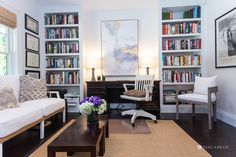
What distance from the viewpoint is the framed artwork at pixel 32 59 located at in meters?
3.49

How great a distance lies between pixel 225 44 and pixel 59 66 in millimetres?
3521

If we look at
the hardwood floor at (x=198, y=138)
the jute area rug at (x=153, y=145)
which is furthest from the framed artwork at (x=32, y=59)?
the jute area rug at (x=153, y=145)

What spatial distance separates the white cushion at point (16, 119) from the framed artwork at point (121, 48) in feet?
7.38

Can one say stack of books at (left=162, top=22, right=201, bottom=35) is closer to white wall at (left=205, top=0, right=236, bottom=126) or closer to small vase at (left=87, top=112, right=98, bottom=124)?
white wall at (left=205, top=0, right=236, bottom=126)

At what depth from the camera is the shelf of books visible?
3.78m

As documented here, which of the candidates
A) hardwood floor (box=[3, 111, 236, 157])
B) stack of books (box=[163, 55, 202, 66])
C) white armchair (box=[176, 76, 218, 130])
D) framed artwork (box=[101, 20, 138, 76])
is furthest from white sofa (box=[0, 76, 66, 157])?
stack of books (box=[163, 55, 202, 66])

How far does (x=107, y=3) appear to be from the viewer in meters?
3.86

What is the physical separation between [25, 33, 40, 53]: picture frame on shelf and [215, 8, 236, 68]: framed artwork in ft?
12.6

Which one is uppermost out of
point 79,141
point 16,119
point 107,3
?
point 107,3

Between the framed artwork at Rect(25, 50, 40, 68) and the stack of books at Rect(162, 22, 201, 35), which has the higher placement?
the stack of books at Rect(162, 22, 201, 35)

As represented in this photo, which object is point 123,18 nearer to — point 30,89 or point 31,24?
point 31,24

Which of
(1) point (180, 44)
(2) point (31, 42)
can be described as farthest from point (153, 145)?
(2) point (31, 42)

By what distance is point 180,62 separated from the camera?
3.84 m

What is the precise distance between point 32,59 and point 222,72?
388cm
